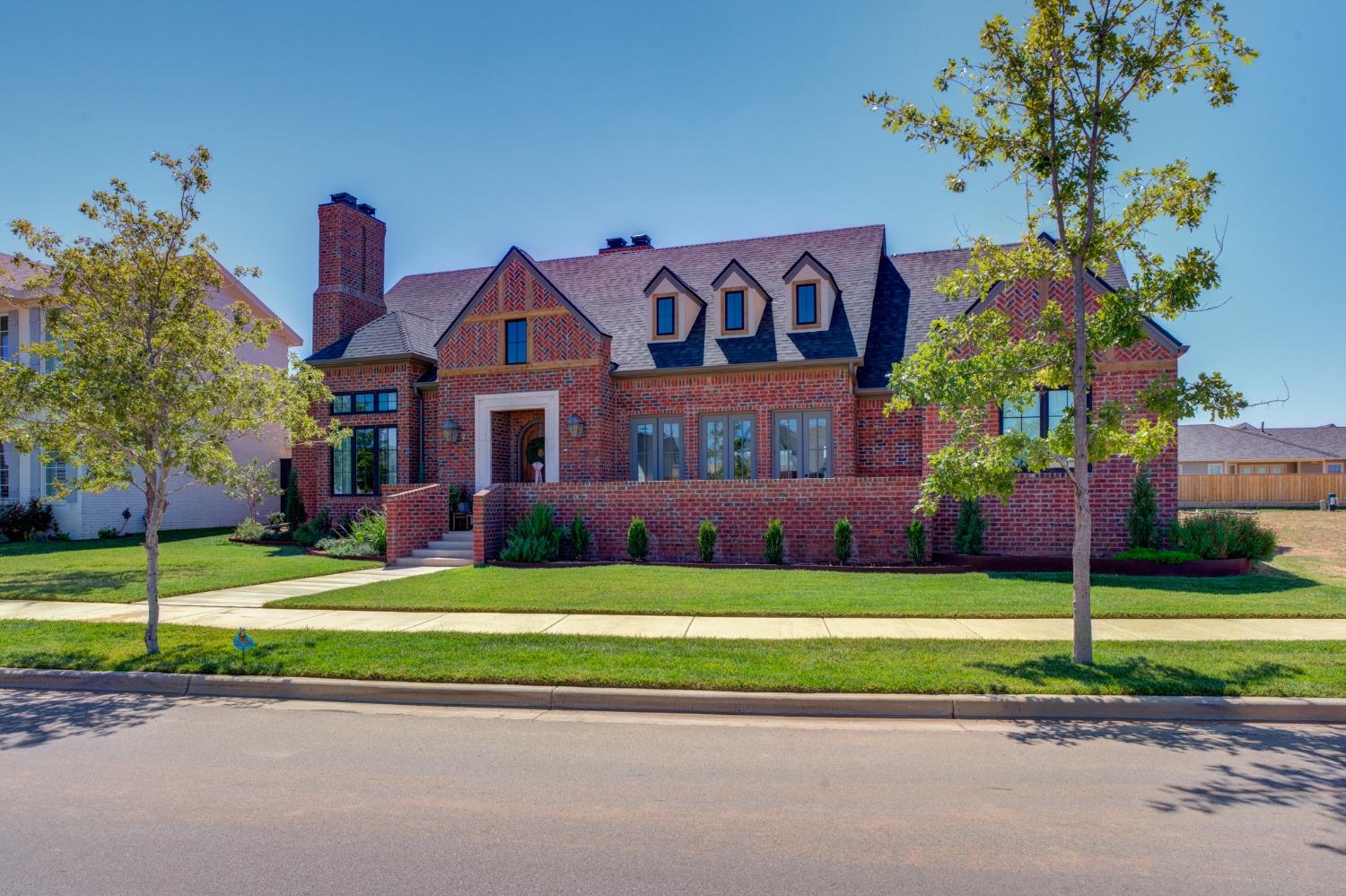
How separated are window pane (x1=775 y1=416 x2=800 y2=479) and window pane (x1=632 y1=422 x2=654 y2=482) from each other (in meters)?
3.05

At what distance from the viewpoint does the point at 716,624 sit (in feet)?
34.1

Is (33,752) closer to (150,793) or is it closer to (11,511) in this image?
(150,793)

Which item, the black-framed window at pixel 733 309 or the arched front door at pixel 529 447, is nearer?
the black-framed window at pixel 733 309

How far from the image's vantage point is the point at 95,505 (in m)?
25.3

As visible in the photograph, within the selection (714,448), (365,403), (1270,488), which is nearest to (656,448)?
(714,448)

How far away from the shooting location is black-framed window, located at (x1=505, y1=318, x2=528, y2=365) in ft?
66.4

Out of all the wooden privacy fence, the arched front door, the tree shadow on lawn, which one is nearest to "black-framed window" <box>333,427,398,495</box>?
the arched front door

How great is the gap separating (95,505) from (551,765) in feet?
83.8

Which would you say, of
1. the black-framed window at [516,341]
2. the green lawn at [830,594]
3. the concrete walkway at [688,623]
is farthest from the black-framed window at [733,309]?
the concrete walkway at [688,623]

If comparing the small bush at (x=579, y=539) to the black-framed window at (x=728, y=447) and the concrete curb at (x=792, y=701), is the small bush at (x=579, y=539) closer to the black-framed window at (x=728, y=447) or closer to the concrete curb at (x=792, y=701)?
the black-framed window at (x=728, y=447)

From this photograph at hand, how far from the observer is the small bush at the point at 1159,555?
14.7m

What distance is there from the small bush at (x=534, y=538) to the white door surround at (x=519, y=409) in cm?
199

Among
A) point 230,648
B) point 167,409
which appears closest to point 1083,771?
point 230,648

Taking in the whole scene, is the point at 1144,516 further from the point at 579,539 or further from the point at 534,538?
the point at 534,538
